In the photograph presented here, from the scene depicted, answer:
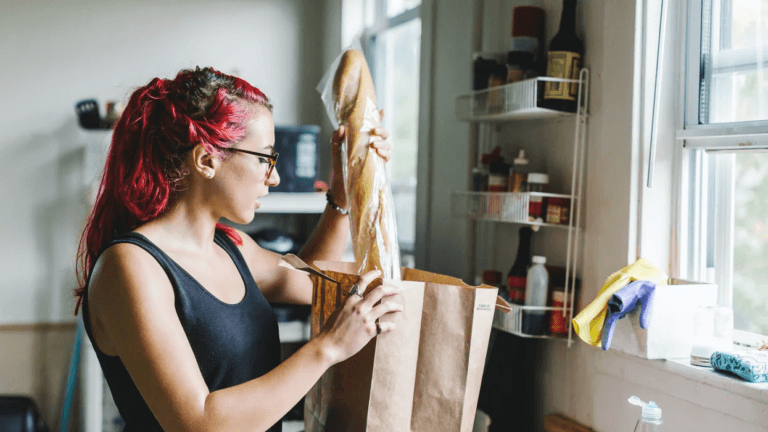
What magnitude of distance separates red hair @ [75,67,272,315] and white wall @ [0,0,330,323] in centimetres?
173

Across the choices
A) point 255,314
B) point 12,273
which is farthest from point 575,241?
point 12,273

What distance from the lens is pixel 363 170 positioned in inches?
49.8

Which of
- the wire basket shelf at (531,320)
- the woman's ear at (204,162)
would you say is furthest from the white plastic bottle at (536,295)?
the woman's ear at (204,162)

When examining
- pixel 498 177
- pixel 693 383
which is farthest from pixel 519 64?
pixel 693 383

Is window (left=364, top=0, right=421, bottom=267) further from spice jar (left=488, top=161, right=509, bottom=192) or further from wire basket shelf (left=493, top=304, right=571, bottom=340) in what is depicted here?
wire basket shelf (left=493, top=304, right=571, bottom=340)

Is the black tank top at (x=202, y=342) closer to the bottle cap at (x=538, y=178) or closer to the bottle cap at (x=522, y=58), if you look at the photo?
the bottle cap at (x=538, y=178)

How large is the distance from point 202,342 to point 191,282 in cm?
10

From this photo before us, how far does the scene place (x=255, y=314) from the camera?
1.23 meters

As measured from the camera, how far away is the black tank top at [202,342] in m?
1.09

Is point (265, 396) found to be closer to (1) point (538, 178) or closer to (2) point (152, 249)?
(2) point (152, 249)

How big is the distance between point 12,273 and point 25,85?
0.76m

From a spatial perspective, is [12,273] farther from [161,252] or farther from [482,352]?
[482,352]

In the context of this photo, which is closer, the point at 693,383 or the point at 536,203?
the point at 693,383

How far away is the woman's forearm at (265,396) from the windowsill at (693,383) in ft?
2.28
